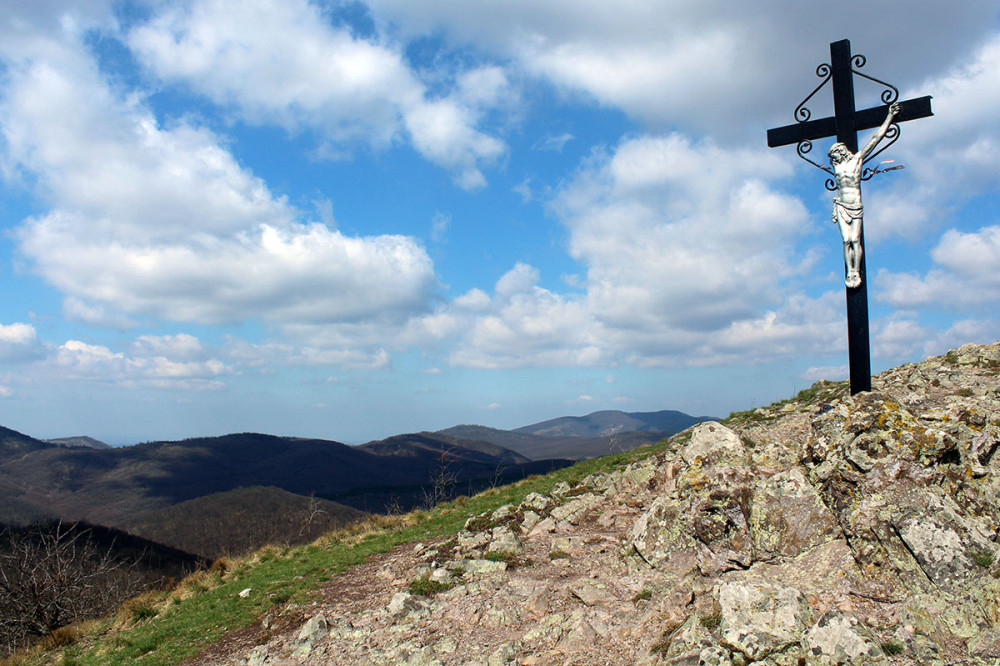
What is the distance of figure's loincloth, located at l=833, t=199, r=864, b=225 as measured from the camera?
11.5 metres

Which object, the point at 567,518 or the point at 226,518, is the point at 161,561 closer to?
the point at 226,518

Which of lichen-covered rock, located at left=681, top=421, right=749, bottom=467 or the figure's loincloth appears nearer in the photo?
lichen-covered rock, located at left=681, top=421, right=749, bottom=467

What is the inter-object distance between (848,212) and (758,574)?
799cm

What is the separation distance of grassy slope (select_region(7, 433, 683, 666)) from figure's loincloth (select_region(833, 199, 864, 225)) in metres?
13.2

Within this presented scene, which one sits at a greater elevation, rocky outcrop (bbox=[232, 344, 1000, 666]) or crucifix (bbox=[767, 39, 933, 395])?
crucifix (bbox=[767, 39, 933, 395])

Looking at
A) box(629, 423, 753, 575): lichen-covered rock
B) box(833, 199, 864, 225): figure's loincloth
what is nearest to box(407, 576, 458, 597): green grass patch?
box(629, 423, 753, 575): lichen-covered rock

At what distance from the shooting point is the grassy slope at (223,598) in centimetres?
1193

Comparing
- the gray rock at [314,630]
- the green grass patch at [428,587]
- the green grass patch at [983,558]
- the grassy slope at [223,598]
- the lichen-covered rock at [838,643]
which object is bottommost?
the grassy slope at [223,598]

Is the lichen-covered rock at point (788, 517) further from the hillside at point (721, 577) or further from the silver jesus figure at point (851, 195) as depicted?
the silver jesus figure at point (851, 195)

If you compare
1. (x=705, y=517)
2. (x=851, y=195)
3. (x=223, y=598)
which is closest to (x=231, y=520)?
(x=223, y=598)

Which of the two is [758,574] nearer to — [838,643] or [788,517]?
[788,517]

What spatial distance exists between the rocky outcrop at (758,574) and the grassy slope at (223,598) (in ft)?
9.01

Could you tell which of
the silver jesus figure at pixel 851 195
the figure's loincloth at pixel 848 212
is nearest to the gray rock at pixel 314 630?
the silver jesus figure at pixel 851 195

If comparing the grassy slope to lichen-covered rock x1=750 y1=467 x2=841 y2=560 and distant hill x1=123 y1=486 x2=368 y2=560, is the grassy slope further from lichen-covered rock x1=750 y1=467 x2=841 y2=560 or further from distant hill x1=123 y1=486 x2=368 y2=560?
distant hill x1=123 y1=486 x2=368 y2=560
